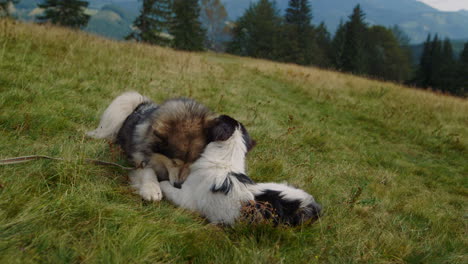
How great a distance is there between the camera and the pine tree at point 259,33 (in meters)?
50.9

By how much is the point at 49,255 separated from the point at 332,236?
80.8 inches

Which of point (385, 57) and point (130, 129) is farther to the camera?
point (385, 57)

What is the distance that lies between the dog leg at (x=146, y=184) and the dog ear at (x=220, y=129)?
0.67 m

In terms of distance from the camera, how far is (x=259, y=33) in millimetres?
51625

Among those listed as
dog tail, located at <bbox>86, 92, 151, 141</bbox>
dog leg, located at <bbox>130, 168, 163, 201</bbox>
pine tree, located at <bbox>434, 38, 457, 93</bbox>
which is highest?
pine tree, located at <bbox>434, 38, 457, 93</bbox>

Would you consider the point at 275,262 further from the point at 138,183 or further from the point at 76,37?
the point at 76,37

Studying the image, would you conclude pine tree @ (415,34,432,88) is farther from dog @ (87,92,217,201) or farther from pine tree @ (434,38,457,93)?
dog @ (87,92,217,201)

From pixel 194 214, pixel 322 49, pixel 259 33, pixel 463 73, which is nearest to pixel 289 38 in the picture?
pixel 259 33

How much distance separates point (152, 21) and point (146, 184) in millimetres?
41895

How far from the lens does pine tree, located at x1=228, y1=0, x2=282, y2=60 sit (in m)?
50.9

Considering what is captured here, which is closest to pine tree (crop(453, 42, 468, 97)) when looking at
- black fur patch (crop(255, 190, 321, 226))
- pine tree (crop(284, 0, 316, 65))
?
pine tree (crop(284, 0, 316, 65))

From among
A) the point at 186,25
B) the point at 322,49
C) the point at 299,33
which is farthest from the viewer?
the point at 322,49

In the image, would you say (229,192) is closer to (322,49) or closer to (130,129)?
(130,129)

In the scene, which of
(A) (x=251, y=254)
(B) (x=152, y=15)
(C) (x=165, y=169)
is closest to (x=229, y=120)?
(C) (x=165, y=169)
